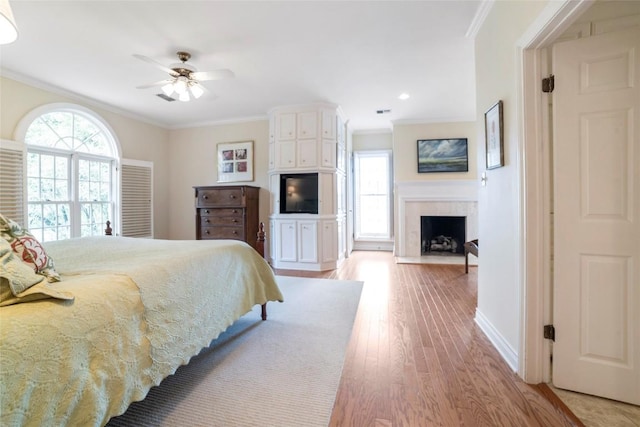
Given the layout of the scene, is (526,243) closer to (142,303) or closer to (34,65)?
(142,303)

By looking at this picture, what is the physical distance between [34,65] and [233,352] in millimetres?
3939

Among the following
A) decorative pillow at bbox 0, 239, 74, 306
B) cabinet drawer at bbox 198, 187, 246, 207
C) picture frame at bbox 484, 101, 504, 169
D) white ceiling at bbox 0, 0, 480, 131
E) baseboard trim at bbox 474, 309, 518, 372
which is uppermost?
white ceiling at bbox 0, 0, 480, 131

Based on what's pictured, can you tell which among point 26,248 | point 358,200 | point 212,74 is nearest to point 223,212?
point 212,74

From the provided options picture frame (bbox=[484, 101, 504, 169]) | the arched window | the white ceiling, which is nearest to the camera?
picture frame (bbox=[484, 101, 504, 169])

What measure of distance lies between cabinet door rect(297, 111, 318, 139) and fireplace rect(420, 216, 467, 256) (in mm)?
2641

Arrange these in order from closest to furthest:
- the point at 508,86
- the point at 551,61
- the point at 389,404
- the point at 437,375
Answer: the point at 389,404, the point at 551,61, the point at 437,375, the point at 508,86

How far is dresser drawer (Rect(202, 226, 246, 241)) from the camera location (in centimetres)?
457

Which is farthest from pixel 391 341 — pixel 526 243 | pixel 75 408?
pixel 75 408

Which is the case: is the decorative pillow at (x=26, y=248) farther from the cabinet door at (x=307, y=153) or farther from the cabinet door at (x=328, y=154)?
the cabinet door at (x=328, y=154)

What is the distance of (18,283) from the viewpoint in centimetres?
92

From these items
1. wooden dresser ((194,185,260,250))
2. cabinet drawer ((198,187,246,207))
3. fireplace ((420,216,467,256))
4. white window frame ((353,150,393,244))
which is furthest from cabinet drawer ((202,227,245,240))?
fireplace ((420,216,467,256))

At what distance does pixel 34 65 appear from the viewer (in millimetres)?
Answer: 3176

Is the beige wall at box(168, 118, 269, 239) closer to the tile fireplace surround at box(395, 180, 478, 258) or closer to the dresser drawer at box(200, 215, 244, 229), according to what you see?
the dresser drawer at box(200, 215, 244, 229)

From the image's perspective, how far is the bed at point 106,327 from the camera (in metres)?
0.83
